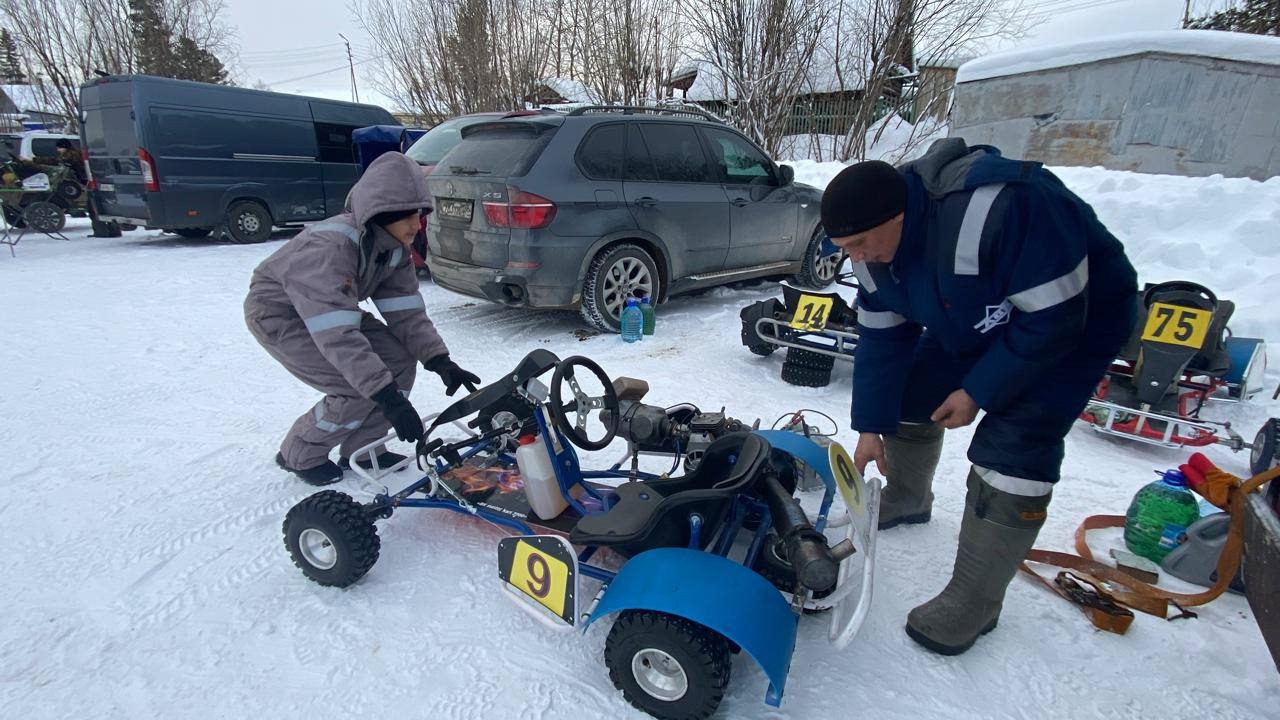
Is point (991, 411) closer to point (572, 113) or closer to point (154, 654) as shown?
point (154, 654)

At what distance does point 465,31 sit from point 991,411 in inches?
706

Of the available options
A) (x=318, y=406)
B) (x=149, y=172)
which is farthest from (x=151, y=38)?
(x=318, y=406)

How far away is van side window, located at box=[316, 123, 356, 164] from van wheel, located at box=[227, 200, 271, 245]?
1.38 m

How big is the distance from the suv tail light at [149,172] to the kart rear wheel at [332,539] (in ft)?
30.2

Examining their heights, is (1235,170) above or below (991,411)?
above

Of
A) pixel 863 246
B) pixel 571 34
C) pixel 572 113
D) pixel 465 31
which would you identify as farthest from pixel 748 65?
pixel 863 246

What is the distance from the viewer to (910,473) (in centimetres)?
282

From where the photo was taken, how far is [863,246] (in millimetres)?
1980

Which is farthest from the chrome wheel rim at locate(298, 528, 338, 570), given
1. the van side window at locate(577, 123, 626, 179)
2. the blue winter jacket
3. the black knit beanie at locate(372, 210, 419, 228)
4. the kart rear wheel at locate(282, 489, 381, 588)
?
the van side window at locate(577, 123, 626, 179)

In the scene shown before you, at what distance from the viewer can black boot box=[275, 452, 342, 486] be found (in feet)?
10.6

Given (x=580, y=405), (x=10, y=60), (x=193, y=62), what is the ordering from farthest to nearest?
(x=193, y=62) < (x=10, y=60) < (x=580, y=405)

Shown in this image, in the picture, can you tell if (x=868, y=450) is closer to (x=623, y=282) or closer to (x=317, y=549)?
(x=317, y=549)

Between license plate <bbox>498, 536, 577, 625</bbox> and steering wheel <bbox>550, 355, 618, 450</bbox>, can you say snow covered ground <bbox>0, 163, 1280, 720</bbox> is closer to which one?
license plate <bbox>498, 536, 577, 625</bbox>

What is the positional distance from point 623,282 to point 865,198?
379cm
